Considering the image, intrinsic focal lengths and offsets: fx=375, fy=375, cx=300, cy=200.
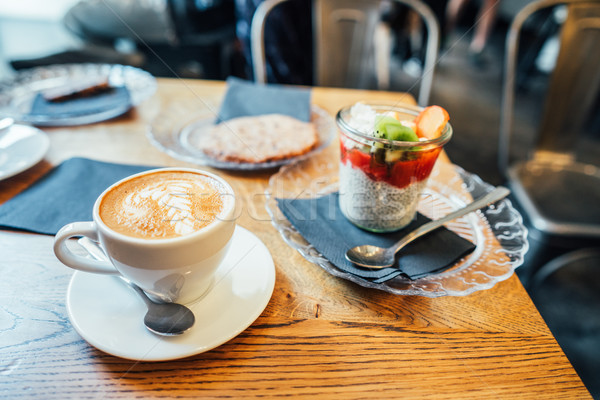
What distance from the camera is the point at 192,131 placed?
2.87ft

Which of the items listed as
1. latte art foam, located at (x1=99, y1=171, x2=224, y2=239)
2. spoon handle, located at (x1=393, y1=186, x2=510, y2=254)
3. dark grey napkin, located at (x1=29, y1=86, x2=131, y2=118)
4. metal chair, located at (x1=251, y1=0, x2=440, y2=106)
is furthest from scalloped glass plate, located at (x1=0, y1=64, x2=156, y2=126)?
spoon handle, located at (x1=393, y1=186, x2=510, y2=254)

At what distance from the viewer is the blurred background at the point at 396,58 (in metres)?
1.33

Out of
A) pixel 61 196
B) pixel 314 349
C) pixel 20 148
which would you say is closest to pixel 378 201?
pixel 314 349

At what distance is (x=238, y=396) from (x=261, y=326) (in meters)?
0.09

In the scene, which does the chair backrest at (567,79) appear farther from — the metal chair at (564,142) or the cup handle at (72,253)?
the cup handle at (72,253)

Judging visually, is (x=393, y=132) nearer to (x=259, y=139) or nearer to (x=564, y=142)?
(x=259, y=139)

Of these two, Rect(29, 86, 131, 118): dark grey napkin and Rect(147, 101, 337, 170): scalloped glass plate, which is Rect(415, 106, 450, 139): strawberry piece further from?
Rect(29, 86, 131, 118): dark grey napkin

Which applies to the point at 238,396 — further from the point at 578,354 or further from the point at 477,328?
Result: the point at 578,354

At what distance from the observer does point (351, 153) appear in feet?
1.95

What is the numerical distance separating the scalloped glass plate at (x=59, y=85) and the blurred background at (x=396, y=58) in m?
0.07

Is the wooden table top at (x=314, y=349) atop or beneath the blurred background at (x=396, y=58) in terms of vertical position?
atop

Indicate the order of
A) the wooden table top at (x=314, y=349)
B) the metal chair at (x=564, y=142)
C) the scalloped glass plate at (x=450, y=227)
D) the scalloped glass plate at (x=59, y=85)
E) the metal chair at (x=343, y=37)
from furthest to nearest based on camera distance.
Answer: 1. the metal chair at (x=343, y=37)
2. the metal chair at (x=564, y=142)
3. the scalloped glass plate at (x=59, y=85)
4. the scalloped glass plate at (x=450, y=227)
5. the wooden table top at (x=314, y=349)

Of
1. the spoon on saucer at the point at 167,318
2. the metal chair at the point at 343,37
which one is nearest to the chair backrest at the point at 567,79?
the metal chair at the point at 343,37

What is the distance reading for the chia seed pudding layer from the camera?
585 mm
